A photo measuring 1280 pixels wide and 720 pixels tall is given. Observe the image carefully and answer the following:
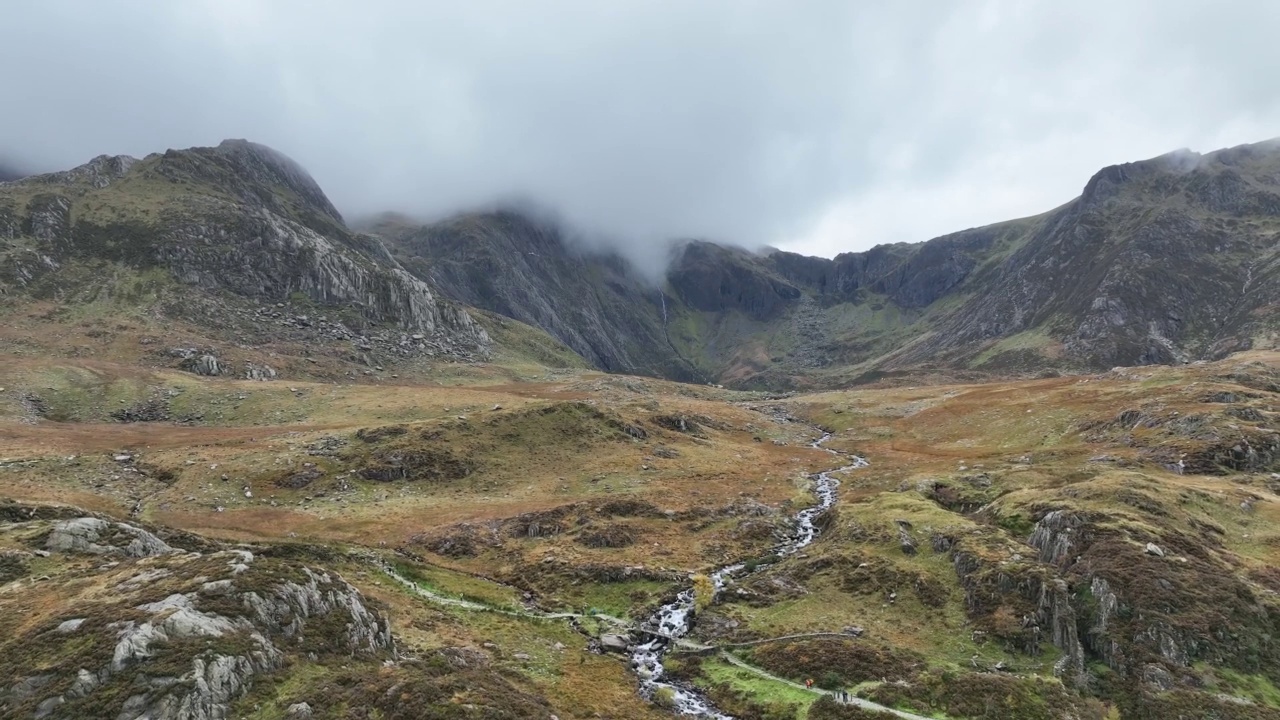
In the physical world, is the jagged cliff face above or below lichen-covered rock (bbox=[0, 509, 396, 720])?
above

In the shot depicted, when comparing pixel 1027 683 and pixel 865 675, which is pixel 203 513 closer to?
pixel 865 675

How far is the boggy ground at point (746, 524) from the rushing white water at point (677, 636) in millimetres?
1095

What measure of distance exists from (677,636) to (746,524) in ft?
76.2

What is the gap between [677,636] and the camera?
3934 centimetres

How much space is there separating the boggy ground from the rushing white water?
A: 3.59 feet

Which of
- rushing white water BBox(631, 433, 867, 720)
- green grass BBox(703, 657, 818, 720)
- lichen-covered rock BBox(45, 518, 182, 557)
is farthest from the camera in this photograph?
lichen-covered rock BBox(45, 518, 182, 557)

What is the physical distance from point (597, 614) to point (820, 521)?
27.5 m

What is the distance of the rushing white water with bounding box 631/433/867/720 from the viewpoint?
103ft

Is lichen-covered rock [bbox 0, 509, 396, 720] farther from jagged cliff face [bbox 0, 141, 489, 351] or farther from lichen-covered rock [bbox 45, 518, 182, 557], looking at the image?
jagged cliff face [bbox 0, 141, 489, 351]

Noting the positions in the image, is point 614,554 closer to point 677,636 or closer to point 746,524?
point 677,636

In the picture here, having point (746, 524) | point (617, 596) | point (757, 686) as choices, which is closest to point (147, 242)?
point (746, 524)

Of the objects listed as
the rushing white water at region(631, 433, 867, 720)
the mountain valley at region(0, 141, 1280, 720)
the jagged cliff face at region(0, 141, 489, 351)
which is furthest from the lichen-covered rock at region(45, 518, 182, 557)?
the jagged cliff face at region(0, 141, 489, 351)

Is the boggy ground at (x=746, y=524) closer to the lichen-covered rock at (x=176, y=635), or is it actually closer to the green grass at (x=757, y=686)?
the green grass at (x=757, y=686)

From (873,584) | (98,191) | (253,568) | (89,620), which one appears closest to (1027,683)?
(873,584)
